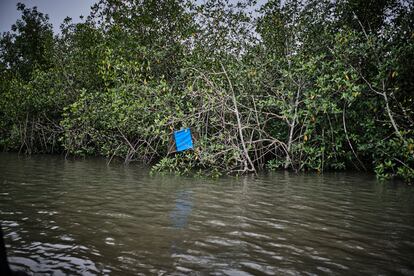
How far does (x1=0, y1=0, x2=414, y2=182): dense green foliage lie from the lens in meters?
9.76

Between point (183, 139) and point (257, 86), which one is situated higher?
point (257, 86)

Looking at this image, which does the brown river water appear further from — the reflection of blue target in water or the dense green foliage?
the dense green foliage

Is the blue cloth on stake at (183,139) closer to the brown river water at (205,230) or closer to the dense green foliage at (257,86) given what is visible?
the dense green foliage at (257,86)

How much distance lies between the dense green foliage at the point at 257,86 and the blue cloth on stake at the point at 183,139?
0.32 meters

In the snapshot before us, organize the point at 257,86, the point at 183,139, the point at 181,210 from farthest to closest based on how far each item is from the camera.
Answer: the point at 257,86, the point at 183,139, the point at 181,210

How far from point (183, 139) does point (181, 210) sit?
5286 mm

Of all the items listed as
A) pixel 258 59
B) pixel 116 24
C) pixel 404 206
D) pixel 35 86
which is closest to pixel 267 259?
pixel 404 206

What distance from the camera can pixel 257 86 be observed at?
11375 mm

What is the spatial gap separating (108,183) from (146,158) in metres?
6.01

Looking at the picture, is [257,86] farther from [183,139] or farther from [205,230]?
[205,230]

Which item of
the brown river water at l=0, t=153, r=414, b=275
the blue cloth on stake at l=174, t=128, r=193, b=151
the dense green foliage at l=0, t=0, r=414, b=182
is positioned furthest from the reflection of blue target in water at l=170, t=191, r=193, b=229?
the blue cloth on stake at l=174, t=128, r=193, b=151

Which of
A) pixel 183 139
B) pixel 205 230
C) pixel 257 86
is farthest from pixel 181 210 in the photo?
pixel 257 86

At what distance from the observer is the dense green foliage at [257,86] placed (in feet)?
32.0

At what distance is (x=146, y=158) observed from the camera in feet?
45.1
